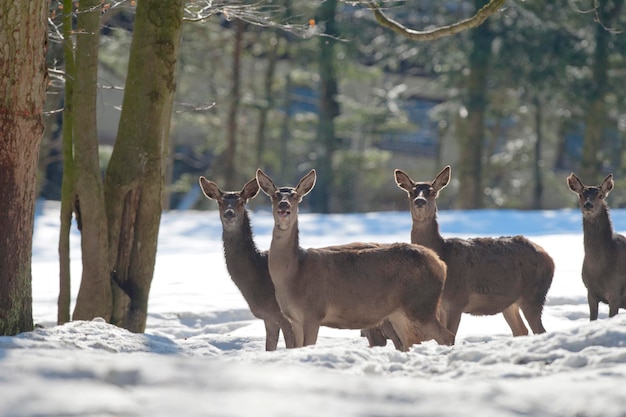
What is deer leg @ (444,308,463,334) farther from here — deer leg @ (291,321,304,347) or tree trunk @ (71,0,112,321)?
tree trunk @ (71,0,112,321)

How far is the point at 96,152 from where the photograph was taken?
36.9 ft

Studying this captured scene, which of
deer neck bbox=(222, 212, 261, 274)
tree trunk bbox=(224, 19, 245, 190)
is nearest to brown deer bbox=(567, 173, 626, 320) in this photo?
deer neck bbox=(222, 212, 261, 274)

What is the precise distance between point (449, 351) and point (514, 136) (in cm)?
3570

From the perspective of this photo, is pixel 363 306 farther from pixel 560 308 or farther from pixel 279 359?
pixel 560 308

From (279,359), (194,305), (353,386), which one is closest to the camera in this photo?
(353,386)

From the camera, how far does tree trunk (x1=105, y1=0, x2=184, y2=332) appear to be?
11250 mm

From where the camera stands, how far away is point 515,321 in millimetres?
11477

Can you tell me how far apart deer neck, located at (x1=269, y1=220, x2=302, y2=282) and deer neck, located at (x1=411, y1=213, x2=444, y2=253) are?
5.86ft

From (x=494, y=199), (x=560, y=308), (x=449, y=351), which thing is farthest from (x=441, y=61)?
(x=449, y=351)

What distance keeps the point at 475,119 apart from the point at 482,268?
19.9 metres

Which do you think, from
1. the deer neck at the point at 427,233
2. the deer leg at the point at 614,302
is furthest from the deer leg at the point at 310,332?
the deer leg at the point at 614,302

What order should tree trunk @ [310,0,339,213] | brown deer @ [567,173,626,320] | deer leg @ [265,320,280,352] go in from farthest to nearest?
1. tree trunk @ [310,0,339,213]
2. brown deer @ [567,173,626,320]
3. deer leg @ [265,320,280,352]

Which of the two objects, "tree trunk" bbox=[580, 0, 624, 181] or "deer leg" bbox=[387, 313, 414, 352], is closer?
"deer leg" bbox=[387, 313, 414, 352]

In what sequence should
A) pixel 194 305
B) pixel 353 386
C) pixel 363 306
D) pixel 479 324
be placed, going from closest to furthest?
pixel 353 386 < pixel 363 306 < pixel 479 324 < pixel 194 305
